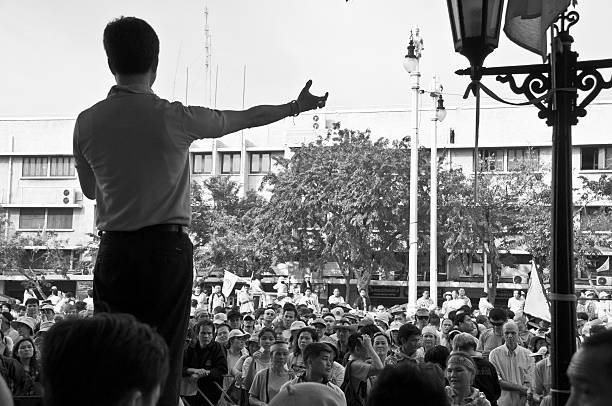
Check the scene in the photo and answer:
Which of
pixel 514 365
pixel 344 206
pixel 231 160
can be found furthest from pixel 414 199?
pixel 231 160

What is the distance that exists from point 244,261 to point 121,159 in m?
43.9

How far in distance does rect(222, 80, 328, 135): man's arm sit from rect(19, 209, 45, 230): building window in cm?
6261

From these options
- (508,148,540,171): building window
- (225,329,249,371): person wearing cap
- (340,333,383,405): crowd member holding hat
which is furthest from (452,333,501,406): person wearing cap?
(508,148,540,171): building window

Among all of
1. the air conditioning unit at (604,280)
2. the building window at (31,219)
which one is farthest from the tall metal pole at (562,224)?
the building window at (31,219)

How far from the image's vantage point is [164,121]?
3.66 meters

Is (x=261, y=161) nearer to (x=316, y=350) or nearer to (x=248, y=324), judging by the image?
(x=248, y=324)

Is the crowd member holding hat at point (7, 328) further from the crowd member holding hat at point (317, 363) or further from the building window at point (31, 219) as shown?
the building window at point (31, 219)

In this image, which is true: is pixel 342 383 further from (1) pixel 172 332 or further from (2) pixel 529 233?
(2) pixel 529 233

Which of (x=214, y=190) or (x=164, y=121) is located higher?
→ (x=214, y=190)

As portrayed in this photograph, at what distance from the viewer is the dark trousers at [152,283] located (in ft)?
11.6

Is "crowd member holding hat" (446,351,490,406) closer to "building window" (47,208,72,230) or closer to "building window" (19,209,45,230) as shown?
"building window" (47,208,72,230)

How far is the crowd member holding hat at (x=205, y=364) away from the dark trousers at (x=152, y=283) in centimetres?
774

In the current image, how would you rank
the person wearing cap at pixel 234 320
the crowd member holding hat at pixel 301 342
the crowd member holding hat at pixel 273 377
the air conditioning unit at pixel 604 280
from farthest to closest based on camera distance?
the air conditioning unit at pixel 604 280 < the person wearing cap at pixel 234 320 < the crowd member holding hat at pixel 301 342 < the crowd member holding hat at pixel 273 377

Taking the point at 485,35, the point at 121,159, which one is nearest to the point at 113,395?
the point at 121,159
